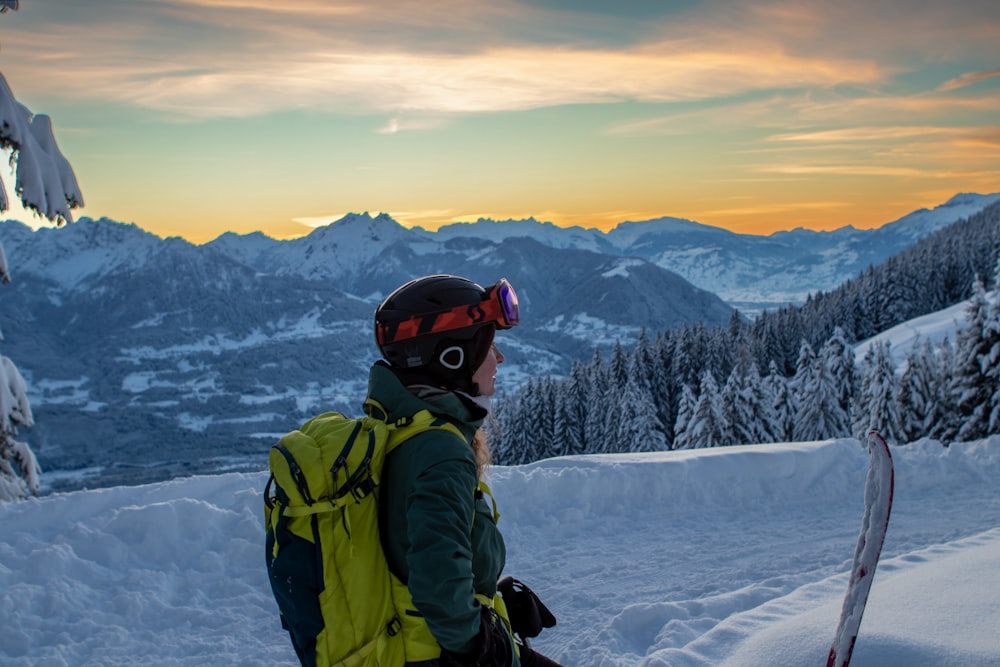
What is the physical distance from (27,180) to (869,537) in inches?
455

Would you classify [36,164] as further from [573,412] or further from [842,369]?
[573,412]

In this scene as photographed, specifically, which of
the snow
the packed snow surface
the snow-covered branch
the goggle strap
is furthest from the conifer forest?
the snow-covered branch

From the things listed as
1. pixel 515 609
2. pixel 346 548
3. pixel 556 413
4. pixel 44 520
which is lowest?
pixel 556 413

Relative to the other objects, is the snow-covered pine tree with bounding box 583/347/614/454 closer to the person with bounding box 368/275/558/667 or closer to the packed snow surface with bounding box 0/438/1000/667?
the packed snow surface with bounding box 0/438/1000/667

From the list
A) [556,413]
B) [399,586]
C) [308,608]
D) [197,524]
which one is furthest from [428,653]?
[556,413]

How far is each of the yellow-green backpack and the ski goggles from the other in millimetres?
435

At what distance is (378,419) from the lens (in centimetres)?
279

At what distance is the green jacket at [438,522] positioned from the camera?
2418 mm

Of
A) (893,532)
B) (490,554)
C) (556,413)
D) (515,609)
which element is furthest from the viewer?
(556,413)

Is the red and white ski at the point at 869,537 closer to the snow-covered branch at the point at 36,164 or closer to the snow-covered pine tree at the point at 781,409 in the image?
the snow-covered branch at the point at 36,164

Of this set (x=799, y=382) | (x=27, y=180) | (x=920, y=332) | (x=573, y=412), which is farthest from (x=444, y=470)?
(x=920, y=332)

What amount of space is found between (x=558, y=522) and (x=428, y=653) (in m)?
7.46

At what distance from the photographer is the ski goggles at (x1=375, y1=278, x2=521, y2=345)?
2.88 metres

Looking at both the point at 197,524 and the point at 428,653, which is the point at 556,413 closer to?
the point at 197,524
